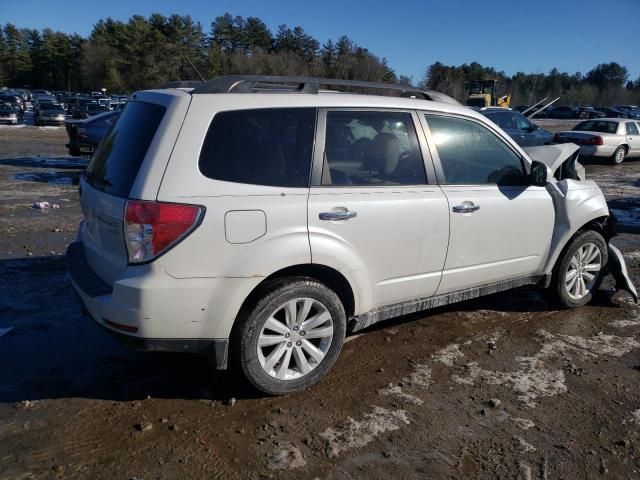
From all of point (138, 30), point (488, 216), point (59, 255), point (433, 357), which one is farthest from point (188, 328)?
point (138, 30)

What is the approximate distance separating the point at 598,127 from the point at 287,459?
65.5ft

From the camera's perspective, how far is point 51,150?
1881cm

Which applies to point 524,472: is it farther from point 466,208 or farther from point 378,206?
point 466,208

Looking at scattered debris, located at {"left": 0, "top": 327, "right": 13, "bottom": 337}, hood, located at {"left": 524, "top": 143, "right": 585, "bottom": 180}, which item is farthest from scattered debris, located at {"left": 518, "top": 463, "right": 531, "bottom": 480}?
scattered debris, located at {"left": 0, "top": 327, "right": 13, "bottom": 337}

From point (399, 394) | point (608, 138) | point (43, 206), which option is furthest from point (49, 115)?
point (399, 394)

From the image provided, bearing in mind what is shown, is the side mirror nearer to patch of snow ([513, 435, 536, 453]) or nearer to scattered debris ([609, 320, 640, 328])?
scattered debris ([609, 320, 640, 328])

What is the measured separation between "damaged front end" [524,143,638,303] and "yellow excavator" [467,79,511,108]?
30.4 m

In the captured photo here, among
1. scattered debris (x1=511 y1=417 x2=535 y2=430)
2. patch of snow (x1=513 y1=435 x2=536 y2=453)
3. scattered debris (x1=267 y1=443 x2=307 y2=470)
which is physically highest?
scattered debris (x1=511 y1=417 x2=535 y2=430)

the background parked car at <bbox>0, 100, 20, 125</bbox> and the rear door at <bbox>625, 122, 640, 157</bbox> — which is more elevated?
the rear door at <bbox>625, 122, 640, 157</bbox>

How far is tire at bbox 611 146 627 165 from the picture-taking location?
734 inches

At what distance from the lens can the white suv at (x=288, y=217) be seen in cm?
306

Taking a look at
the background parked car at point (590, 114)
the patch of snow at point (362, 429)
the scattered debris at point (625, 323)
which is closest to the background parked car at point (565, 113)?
the background parked car at point (590, 114)

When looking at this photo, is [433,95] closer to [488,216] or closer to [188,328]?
[488,216]

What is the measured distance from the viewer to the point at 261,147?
132 inches
